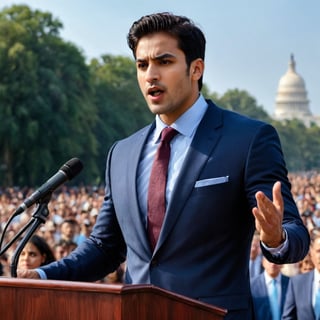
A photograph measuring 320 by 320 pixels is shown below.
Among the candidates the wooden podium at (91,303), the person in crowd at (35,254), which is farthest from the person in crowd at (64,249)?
the wooden podium at (91,303)

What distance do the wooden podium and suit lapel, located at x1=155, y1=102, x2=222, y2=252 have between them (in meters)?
0.64

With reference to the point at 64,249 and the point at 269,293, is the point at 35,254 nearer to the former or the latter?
the point at 269,293

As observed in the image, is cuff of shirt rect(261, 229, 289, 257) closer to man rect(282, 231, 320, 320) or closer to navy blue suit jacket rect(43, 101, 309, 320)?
navy blue suit jacket rect(43, 101, 309, 320)

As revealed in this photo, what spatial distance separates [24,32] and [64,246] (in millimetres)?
41934

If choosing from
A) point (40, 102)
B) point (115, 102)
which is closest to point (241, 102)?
point (115, 102)

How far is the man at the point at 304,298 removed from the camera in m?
7.85

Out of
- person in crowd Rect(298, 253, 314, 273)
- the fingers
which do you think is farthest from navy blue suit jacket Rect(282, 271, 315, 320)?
the fingers

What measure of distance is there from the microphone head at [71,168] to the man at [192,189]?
18cm

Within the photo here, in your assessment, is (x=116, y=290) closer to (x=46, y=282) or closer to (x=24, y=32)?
(x=46, y=282)

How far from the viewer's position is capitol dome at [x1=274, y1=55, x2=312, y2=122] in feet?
565

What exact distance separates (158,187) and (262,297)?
5.37m

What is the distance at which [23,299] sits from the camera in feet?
9.54

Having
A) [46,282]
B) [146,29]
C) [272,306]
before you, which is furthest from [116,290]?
[272,306]

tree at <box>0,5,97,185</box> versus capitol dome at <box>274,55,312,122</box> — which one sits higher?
capitol dome at <box>274,55,312,122</box>
